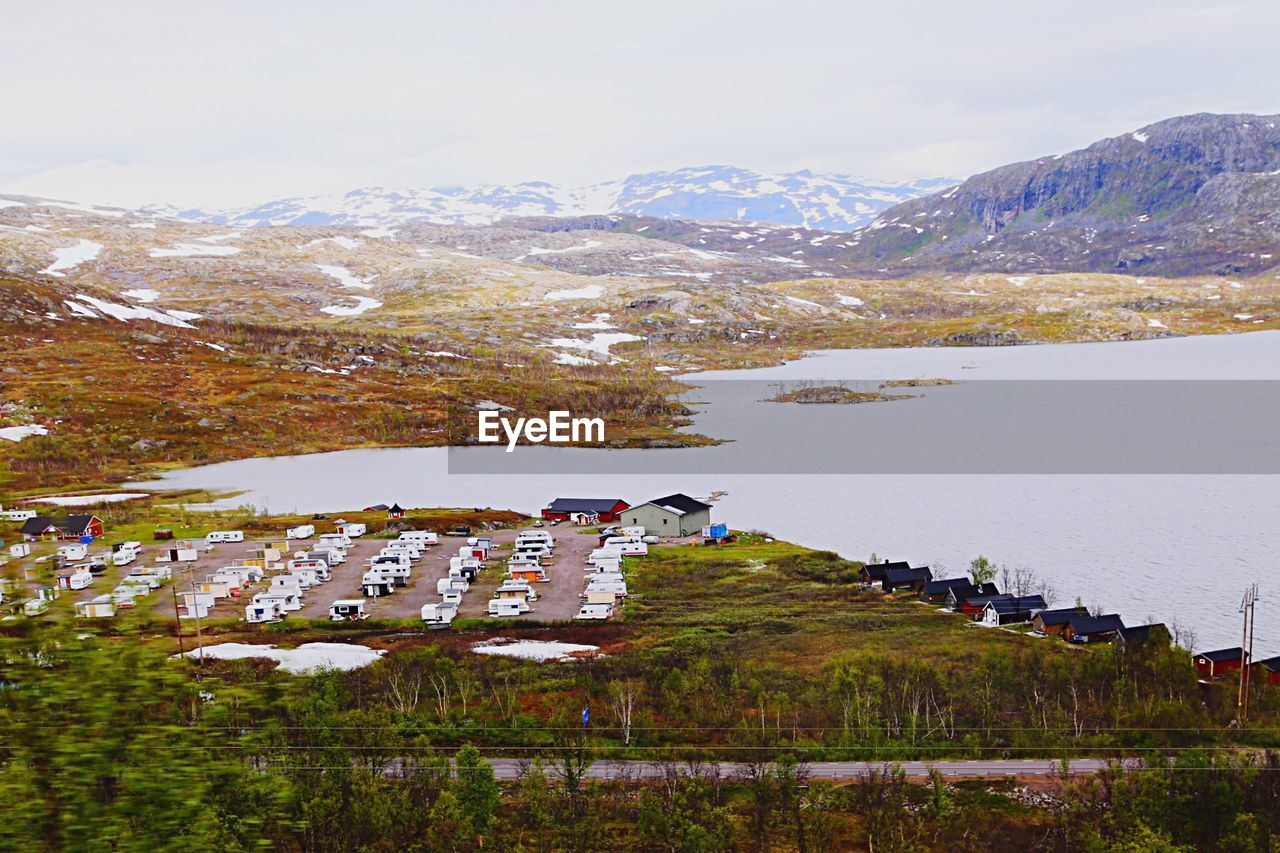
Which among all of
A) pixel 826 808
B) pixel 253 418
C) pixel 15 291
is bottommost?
pixel 826 808

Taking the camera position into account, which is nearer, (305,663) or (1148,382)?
(305,663)

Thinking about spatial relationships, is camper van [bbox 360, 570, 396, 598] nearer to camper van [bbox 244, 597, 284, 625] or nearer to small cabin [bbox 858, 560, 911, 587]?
camper van [bbox 244, 597, 284, 625]

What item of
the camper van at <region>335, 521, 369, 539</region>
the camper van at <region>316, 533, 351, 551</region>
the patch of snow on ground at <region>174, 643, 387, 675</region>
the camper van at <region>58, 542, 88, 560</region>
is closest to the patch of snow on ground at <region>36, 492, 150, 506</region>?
the camper van at <region>58, 542, 88, 560</region>

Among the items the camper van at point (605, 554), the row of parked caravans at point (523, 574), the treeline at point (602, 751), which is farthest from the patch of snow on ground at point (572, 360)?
the treeline at point (602, 751)

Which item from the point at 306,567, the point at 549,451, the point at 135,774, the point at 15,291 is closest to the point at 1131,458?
the point at 549,451

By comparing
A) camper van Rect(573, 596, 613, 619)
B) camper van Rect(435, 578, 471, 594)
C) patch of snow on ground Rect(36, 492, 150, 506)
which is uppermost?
patch of snow on ground Rect(36, 492, 150, 506)

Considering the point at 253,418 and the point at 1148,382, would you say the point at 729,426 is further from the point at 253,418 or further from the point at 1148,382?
the point at 1148,382
